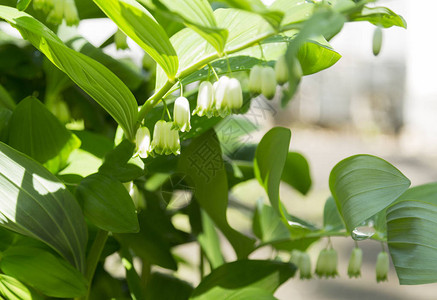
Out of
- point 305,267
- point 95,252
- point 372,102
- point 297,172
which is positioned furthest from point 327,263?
point 372,102

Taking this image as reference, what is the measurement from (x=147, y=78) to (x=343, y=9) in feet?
1.32

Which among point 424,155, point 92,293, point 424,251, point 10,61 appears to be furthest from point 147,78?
point 424,155

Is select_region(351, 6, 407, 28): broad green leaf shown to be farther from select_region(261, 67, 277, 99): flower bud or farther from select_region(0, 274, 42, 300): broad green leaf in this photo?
select_region(0, 274, 42, 300): broad green leaf

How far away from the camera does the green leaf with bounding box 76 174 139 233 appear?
1.28 ft

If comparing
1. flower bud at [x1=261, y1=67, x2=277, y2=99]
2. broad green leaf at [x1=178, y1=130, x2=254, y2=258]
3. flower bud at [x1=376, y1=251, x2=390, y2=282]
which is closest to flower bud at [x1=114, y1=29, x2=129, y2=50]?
broad green leaf at [x1=178, y1=130, x2=254, y2=258]

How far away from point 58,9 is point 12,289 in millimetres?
230

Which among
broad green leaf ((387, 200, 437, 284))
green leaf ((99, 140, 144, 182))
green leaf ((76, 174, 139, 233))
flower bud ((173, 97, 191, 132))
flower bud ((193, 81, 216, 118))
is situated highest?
flower bud ((193, 81, 216, 118))

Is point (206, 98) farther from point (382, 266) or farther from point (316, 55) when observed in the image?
point (382, 266)

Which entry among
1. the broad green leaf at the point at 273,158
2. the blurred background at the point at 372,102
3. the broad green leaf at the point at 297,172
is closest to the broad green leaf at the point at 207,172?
the broad green leaf at the point at 273,158

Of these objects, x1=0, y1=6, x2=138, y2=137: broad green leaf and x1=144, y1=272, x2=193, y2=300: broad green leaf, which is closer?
x1=0, y1=6, x2=138, y2=137: broad green leaf

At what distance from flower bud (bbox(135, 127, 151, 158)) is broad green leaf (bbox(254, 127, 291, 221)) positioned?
107mm

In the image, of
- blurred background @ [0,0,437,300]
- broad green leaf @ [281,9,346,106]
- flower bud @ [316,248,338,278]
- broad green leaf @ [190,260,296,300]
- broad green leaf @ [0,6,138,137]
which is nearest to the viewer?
broad green leaf @ [281,9,346,106]

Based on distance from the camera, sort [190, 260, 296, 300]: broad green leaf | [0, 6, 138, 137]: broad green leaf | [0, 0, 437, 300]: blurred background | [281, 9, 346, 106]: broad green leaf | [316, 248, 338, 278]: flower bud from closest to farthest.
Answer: [281, 9, 346, 106]: broad green leaf, [0, 6, 138, 137]: broad green leaf, [190, 260, 296, 300]: broad green leaf, [316, 248, 338, 278]: flower bud, [0, 0, 437, 300]: blurred background

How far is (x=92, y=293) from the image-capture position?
1.92ft
